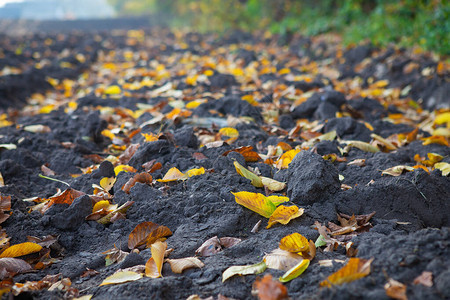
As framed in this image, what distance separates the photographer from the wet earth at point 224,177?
138 cm

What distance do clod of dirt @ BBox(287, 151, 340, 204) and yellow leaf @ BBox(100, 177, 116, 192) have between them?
0.99m

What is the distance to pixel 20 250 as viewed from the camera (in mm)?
1692

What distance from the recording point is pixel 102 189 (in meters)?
2.16

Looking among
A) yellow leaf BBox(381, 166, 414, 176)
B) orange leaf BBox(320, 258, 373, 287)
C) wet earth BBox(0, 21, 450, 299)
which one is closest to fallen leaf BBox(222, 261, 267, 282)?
wet earth BBox(0, 21, 450, 299)

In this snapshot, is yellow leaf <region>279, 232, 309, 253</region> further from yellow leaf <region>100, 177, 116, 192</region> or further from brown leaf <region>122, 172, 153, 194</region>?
yellow leaf <region>100, 177, 116, 192</region>

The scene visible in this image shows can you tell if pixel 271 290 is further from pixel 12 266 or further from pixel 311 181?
pixel 12 266

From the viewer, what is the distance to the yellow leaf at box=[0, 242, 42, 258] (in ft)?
5.52

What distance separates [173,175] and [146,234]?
0.44 meters

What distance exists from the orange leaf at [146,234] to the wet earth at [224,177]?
0.04m

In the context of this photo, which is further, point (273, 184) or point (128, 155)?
point (128, 155)

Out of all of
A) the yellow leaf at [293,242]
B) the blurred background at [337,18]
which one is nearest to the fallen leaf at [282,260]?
the yellow leaf at [293,242]


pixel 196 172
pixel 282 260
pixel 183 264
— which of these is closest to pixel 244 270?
pixel 282 260

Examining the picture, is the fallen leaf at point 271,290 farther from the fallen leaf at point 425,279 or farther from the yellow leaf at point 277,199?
the yellow leaf at point 277,199

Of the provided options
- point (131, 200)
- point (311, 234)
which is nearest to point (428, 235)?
point (311, 234)
